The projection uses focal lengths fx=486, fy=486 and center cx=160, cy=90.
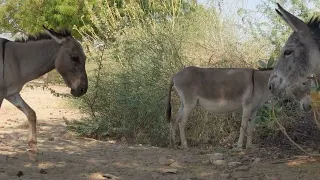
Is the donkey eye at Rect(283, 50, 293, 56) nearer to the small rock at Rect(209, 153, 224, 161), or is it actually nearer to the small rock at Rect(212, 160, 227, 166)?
the small rock at Rect(212, 160, 227, 166)

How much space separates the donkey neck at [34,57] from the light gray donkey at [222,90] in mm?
2541

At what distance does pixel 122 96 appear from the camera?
9.51 m

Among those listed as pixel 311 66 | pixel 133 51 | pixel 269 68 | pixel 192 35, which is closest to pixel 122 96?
pixel 133 51

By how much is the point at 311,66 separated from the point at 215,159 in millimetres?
2179

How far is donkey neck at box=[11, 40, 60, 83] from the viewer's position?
648 centimetres

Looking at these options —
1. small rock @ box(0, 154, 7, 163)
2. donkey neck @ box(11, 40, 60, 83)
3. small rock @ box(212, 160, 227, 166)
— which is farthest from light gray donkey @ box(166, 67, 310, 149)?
small rock @ box(0, 154, 7, 163)

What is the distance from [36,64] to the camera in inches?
257

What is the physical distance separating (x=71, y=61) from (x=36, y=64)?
517 millimetres

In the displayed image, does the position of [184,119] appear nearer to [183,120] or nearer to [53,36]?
[183,120]

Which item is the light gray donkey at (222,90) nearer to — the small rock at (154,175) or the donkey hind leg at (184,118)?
the donkey hind leg at (184,118)

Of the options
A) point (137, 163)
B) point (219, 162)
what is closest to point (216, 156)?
point (219, 162)

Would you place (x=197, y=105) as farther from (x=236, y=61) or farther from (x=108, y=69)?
(x=108, y=69)

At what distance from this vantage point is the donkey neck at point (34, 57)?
6.48m

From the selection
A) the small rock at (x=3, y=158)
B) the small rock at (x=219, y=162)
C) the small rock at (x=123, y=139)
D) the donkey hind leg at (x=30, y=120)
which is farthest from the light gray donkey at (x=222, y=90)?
the small rock at (x=3, y=158)
